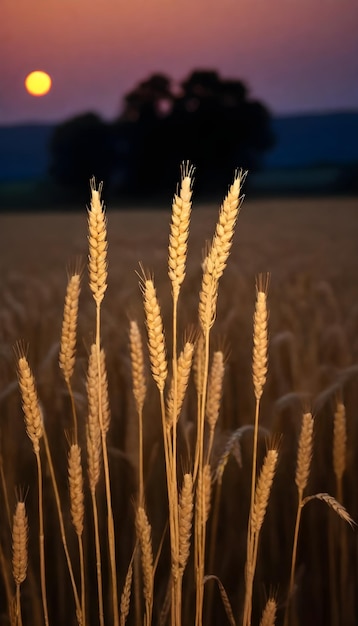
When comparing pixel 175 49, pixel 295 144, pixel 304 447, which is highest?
pixel 175 49

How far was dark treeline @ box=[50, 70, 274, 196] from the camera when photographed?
103cm

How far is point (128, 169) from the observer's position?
3.44ft

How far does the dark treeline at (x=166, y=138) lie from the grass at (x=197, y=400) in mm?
32

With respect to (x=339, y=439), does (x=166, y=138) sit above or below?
above

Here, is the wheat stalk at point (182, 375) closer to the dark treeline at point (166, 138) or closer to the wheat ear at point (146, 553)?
Answer: the wheat ear at point (146, 553)

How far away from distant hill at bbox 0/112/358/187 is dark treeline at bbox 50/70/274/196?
0.05 feet

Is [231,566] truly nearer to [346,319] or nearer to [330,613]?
[330,613]

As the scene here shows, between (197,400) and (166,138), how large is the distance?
0.37 metres

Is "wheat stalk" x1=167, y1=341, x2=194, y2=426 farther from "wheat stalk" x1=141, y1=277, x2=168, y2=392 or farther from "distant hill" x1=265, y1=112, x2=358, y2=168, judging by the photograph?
"distant hill" x1=265, y1=112, x2=358, y2=168

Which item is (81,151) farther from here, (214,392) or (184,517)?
(184,517)

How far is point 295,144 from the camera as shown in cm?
103

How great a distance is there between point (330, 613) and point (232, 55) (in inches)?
31.4

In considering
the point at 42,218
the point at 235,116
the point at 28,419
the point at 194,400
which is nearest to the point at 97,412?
the point at 28,419

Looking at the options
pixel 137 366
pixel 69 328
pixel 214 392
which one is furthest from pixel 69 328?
pixel 214 392
